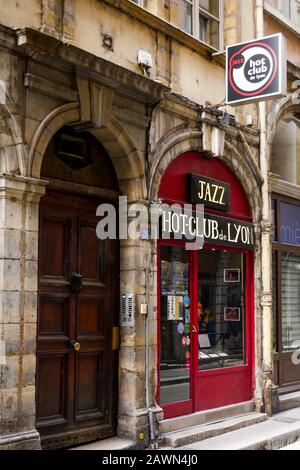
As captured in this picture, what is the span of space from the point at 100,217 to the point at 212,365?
284 centimetres

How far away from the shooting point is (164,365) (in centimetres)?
787

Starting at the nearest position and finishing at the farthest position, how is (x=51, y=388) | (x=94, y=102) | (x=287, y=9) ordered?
(x=51, y=388) < (x=94, y=102) < (x=287, y=9)

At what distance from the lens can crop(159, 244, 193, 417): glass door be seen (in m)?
7.88

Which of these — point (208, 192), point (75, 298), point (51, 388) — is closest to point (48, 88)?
A: point (75, 298)

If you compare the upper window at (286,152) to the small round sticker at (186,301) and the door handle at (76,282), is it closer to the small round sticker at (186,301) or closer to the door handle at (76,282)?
the small round sticker at (186,301)

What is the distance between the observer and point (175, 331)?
812cm

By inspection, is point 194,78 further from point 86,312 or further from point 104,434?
point 104,434

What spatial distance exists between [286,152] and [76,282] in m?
5.99

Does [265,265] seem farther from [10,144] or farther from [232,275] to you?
[10,144]

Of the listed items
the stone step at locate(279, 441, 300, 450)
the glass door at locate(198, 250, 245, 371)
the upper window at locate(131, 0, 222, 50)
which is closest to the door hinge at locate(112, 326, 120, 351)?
the glass door at locate(198, 250, 245, 371)

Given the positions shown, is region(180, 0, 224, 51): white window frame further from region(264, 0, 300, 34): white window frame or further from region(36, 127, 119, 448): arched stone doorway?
region(36, 127, 119, 448): arched stone doorway

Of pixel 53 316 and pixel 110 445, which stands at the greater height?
pixel 53 316
